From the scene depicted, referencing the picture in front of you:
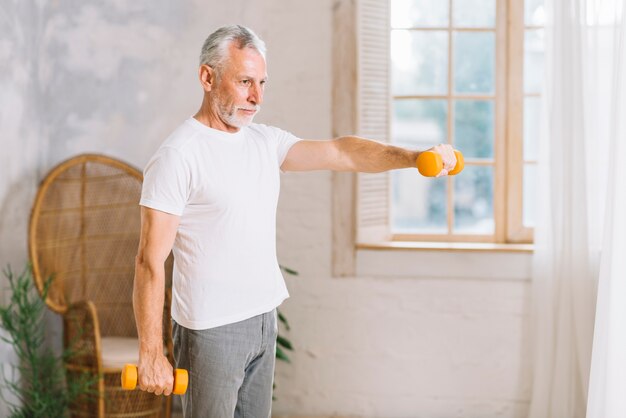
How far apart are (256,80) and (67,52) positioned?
6.95 feet

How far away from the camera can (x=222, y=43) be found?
2.16 meters

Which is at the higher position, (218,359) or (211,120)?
(211,120)

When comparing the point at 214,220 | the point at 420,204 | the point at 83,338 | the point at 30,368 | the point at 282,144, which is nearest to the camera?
the point at 214,220

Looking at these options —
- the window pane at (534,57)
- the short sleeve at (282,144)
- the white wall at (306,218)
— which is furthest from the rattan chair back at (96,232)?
the window pane at (534,57)

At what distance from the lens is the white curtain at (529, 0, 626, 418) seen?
3.50m

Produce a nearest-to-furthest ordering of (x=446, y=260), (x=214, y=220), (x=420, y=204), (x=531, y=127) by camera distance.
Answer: (x=214, y=220) → (x=446, y=260) → (x=531, y=127) → (x=420, y=204)

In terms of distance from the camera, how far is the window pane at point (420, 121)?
407cm

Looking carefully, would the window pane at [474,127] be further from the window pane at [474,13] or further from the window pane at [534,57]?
the window pane at [474,13]

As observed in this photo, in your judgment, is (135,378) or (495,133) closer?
(135,378)

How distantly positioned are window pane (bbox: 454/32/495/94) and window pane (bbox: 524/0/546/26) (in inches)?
7.1

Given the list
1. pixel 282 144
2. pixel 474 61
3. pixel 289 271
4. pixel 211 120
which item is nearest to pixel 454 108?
pixel 474 61

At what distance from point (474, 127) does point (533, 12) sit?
0.61 meters

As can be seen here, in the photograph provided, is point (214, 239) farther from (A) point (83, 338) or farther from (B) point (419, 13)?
(B) point (419, 13)

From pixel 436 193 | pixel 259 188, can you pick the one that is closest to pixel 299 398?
pixel 436 193
